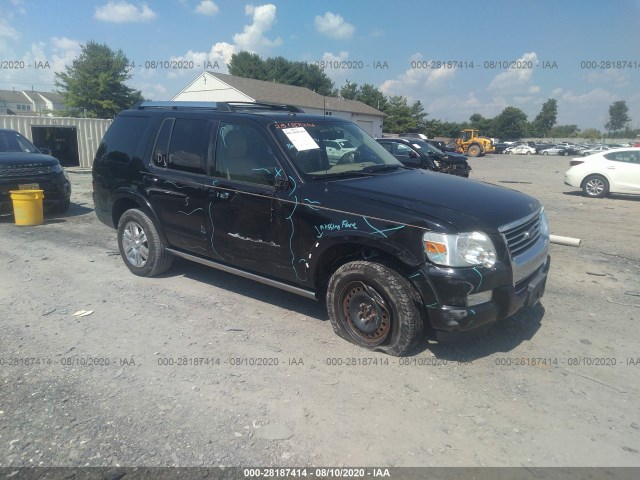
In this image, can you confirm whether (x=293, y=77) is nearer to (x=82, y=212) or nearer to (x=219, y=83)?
(x=219, y=83)

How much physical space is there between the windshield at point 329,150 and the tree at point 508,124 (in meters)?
93.9

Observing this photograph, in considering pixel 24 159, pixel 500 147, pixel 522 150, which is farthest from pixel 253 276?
pixel 522 150

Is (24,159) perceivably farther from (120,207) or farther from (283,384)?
(283,384)

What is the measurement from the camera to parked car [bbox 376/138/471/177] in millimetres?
14562

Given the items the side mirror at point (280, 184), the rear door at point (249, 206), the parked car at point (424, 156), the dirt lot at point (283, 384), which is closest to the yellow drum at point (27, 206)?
the dirt lot at point (283, 384)

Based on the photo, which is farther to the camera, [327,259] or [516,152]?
[516,152]

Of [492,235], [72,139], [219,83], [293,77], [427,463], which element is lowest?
[427,463]

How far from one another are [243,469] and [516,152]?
59268 mm

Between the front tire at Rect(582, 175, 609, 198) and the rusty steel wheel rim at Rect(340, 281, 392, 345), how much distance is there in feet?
42.2

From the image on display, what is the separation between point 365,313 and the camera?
13.2 ft

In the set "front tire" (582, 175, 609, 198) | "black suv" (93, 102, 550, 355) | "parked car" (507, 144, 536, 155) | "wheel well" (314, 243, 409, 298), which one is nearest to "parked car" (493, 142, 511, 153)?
"parked car" (507, 144, 536, 155)

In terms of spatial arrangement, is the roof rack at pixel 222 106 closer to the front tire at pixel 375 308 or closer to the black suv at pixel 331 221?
the black suv at pixel 331 221

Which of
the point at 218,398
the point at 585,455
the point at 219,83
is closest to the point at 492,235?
the point at 585,455

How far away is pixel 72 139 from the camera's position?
62.8 ft
